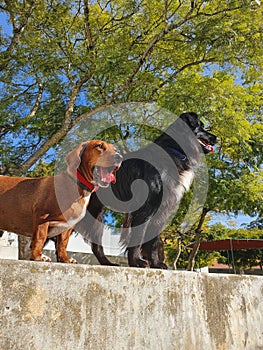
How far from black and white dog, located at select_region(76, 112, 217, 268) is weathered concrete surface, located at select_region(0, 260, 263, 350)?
0.73m

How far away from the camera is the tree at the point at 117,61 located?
25.9 feet

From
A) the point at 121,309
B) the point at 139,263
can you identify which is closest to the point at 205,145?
the point at 139,263

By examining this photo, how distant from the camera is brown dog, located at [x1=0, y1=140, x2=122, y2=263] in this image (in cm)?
231

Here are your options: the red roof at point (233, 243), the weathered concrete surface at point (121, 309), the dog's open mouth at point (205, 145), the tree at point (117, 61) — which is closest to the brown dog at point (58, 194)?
the weathered concrete surface at point (121, 309)

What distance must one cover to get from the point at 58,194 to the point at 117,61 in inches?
234

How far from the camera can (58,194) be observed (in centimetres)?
233

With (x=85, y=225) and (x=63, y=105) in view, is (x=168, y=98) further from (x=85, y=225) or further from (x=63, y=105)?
(x=85, y=225)

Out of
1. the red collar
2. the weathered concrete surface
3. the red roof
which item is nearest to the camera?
the weathered concrete surface

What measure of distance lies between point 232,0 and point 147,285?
836 centimetres

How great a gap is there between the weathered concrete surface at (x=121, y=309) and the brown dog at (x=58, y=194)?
1.89ft

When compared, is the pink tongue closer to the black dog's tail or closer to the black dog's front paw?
the black dog's tail

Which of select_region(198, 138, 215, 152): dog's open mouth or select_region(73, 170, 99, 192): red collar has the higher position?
select_region(198, 138, 215, 152): dog's open mouth

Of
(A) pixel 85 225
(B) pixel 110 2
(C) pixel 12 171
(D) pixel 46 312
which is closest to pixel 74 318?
(D) pixel 46 312

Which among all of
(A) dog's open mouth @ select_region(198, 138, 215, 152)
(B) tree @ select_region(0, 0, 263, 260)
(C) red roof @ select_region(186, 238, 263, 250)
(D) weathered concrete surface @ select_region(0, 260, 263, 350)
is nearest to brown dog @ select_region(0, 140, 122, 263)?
(D) weathered concrete surface @ select_region(0, 260, 263, 350)
